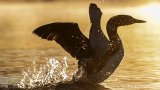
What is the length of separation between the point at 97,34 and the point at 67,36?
3.74ft

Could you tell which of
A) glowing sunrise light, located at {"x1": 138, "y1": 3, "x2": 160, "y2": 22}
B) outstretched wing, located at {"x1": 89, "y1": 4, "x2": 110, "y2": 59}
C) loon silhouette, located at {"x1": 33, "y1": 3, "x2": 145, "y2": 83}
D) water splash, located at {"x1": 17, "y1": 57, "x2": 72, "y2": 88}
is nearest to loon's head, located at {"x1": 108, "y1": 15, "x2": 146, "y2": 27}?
loon silhouette, located at {"x1": 33, "y1": 3, "x2": 145, "y2": 83}

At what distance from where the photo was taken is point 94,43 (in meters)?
16.0

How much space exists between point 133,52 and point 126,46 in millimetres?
3337

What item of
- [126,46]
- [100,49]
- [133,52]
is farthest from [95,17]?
[126,46]

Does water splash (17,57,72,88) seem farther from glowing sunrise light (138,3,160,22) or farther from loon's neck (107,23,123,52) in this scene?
glowing sunrise light (138,3,160,22)

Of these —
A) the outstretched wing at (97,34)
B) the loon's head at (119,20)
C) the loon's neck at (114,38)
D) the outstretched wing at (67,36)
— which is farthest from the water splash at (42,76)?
the loon's head at (119,20)

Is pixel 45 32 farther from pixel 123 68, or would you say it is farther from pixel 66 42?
pixel 123 68

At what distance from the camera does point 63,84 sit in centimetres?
1641

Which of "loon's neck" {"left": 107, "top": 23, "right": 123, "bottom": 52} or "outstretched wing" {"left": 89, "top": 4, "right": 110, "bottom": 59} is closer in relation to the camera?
"outstretched wing" {"left": 89, "top": 4, "right": 110, "bottom": 59}

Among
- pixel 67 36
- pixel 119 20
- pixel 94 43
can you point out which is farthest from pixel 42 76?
pixel 119 20

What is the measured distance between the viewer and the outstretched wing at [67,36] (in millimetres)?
16500

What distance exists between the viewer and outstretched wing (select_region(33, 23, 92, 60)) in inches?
650

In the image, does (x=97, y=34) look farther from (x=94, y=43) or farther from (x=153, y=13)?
(x=153, y=13)

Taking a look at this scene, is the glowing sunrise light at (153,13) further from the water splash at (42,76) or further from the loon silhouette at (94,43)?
the loon silhouette at (94,43)
